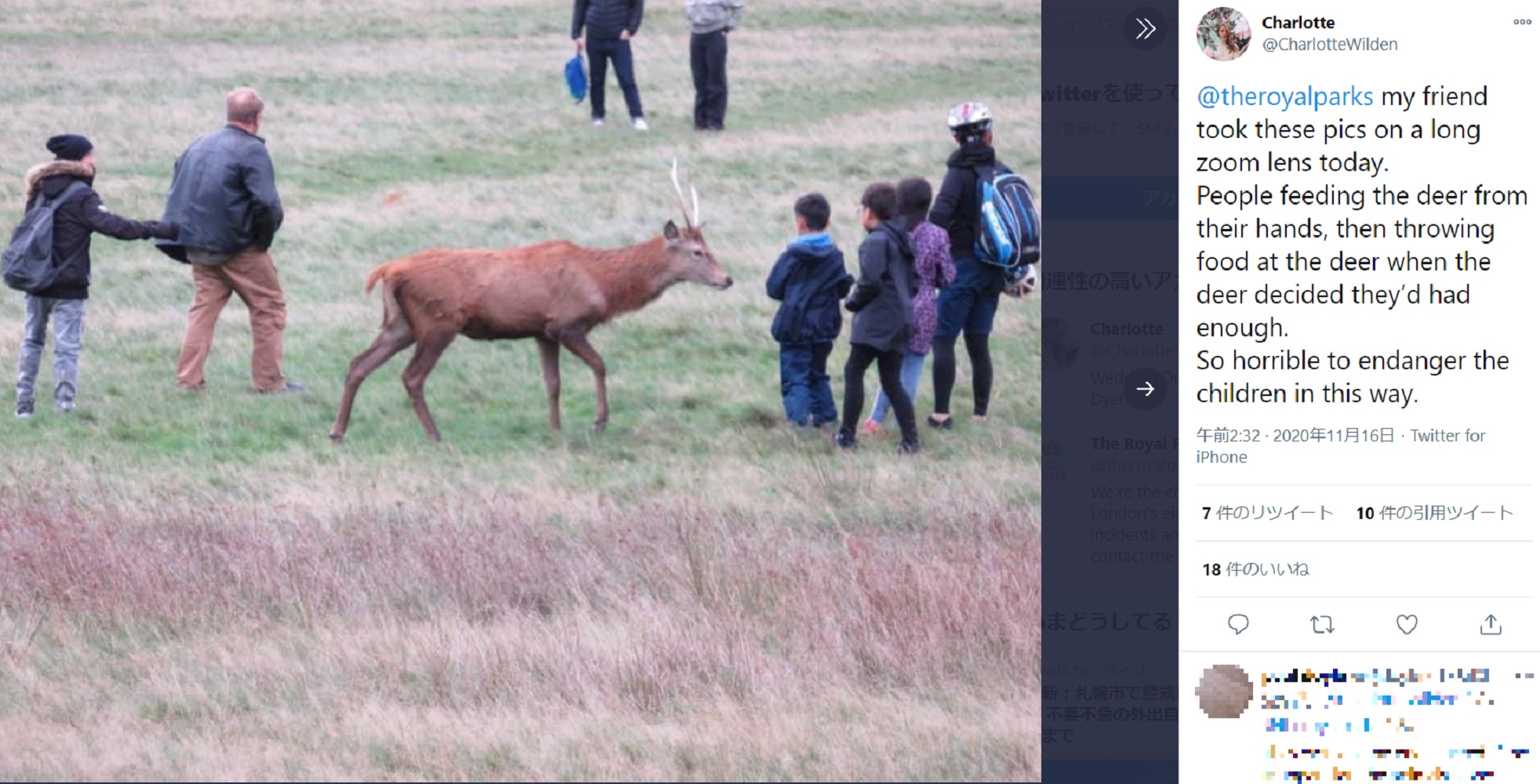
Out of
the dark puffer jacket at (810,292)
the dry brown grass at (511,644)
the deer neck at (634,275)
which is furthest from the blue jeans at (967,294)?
the dry brown grass at (511,644)

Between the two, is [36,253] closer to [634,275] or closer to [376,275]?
[376,275]

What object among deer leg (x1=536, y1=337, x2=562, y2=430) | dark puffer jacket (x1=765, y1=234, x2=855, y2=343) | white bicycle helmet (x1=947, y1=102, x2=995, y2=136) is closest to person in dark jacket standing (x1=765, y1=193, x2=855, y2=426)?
dark puffer jacket (x1=765, y1=234, x2=855, y2=343)

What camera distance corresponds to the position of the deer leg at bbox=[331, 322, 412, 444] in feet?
36.8

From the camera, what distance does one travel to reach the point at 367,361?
11.4m

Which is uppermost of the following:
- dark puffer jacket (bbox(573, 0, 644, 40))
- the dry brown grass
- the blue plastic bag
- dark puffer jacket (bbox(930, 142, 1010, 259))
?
dark puffer jacket (bbox(573, 0, 644, 40))

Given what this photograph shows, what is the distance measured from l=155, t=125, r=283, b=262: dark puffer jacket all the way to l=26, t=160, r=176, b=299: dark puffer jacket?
0.60 m

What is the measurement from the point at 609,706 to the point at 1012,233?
186 inches

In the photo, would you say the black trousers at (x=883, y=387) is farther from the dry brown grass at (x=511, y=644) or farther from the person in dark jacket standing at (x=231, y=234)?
the person in dark jacket standing at (x=231, y=234)

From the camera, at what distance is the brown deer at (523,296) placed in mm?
11297

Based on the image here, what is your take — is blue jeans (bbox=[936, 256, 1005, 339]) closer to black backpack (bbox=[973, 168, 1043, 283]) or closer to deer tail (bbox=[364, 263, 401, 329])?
black backpack (bbox=[973, 168, 1043, 283])

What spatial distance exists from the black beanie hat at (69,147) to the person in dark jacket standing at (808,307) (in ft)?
12.6
